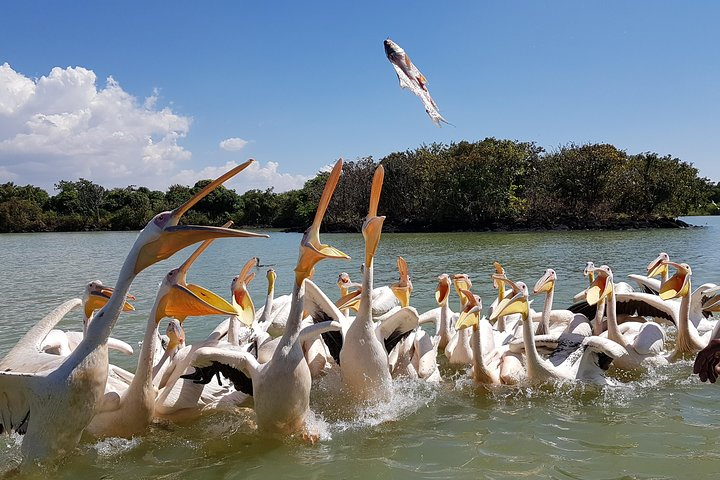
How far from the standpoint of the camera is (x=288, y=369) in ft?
11.2

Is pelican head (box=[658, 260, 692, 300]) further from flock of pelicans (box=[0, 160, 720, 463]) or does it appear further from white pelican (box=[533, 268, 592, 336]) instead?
white pelican (box=[533, 268, 592, 336])

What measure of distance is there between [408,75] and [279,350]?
202cm

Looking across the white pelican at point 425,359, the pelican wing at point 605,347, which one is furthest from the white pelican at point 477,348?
the pelican wing at point 605,347

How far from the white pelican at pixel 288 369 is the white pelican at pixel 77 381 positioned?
0.76 meters

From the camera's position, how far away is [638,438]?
3.57m

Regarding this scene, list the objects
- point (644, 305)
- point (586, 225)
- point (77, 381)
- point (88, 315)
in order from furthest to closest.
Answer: point (586, 225), point (644, 305), point (88, 315), point (77, 381)

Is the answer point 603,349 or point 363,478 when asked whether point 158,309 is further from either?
point 603,349

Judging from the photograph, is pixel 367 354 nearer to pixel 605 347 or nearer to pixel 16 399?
pixel 605 347

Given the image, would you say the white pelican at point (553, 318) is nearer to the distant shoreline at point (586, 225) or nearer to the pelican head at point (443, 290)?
the pelican head at point (443, 290)

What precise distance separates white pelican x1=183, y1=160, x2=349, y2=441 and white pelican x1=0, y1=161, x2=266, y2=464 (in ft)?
2.48

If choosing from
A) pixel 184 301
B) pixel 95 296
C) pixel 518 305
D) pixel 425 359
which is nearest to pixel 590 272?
pixel 518 305

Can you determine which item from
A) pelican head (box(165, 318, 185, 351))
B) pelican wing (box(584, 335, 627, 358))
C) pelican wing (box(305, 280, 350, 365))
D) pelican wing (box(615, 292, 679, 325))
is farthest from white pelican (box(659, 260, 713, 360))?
pelican head (box(165, 318, 185, 351))

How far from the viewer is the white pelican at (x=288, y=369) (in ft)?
11.3

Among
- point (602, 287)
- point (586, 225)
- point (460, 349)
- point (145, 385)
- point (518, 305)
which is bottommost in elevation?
point (460, 349)
